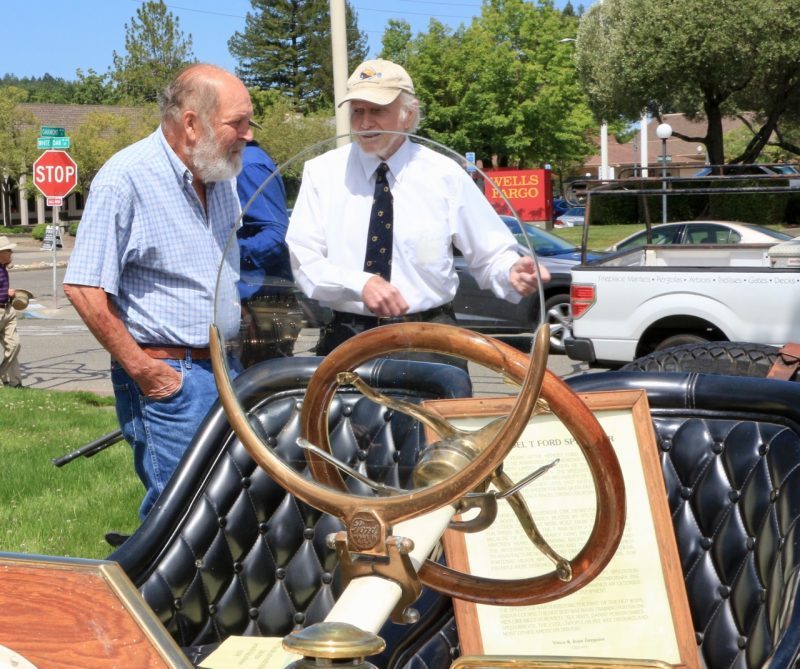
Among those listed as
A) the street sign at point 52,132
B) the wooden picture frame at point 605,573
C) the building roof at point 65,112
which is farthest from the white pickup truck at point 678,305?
the building roof at point 65,112

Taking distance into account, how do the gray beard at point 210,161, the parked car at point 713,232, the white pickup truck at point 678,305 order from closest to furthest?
1. the gray beard at point 210,161
2. the white pickup truck at point 678,305
3. the parked car at point 713,232

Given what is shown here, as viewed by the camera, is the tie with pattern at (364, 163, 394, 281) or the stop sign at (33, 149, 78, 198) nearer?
the tie with pattern at (364, 163, 394, 281)

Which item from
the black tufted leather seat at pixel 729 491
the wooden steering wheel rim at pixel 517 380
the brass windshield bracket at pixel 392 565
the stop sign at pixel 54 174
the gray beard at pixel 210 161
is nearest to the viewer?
the brass windshield bracket at pixel 392 565

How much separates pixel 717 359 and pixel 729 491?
206 centimetres

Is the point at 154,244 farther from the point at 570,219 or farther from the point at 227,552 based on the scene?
the point at 570,219

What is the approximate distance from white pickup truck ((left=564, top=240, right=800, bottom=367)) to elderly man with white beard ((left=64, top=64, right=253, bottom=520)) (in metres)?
4.93

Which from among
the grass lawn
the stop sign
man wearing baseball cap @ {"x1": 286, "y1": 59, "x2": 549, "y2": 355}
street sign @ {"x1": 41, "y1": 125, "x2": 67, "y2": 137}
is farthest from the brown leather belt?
street sign @ {"x1": 41, "y1": 125, "x2": 67, "y2": 137}

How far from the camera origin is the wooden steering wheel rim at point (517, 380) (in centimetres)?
137

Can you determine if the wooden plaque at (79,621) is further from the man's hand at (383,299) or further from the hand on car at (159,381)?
the hand on car at (159,381)

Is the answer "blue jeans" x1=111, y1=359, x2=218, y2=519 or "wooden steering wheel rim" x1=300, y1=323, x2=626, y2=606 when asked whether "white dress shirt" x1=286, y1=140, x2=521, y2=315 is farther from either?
"blue jeans" x1=111, y1=359, x2=218, y2=519

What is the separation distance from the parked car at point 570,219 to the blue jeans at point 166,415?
3751 centimetres

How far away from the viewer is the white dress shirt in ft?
5.24

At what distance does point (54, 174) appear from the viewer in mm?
18000

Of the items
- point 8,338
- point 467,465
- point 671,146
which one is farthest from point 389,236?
point 671,146
